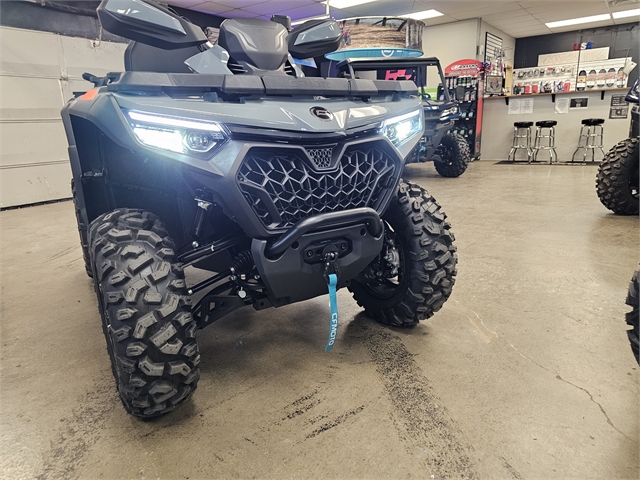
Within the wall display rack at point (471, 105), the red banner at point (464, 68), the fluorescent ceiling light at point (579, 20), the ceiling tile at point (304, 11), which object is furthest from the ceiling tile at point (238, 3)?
the fluorescent ceiling light at point (579, 20)

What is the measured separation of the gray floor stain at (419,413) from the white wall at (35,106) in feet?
20.1

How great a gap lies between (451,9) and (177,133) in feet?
36.7

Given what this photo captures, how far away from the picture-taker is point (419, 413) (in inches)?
57.3

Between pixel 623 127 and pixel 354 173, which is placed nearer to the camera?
pixel 354 173

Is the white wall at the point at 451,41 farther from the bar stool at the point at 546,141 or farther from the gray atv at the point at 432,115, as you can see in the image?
the gray atv at the point at 432,115

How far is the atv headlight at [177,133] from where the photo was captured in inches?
49.0

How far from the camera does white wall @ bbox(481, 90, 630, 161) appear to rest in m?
8.91

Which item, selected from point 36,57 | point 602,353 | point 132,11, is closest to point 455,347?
point 602,353

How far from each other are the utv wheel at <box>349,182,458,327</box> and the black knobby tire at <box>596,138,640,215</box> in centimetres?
294

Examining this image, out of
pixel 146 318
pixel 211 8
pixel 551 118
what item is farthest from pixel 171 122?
pixel 551 118

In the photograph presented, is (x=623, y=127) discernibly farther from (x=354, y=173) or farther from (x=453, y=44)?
(x=354, y=173)

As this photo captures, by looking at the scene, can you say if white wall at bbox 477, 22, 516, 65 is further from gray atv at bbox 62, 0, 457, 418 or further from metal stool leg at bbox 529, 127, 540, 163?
gray atv at bbox 62, 0, 457, 418

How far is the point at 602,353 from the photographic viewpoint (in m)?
1.79

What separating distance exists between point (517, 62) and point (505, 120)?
23.6 ft
